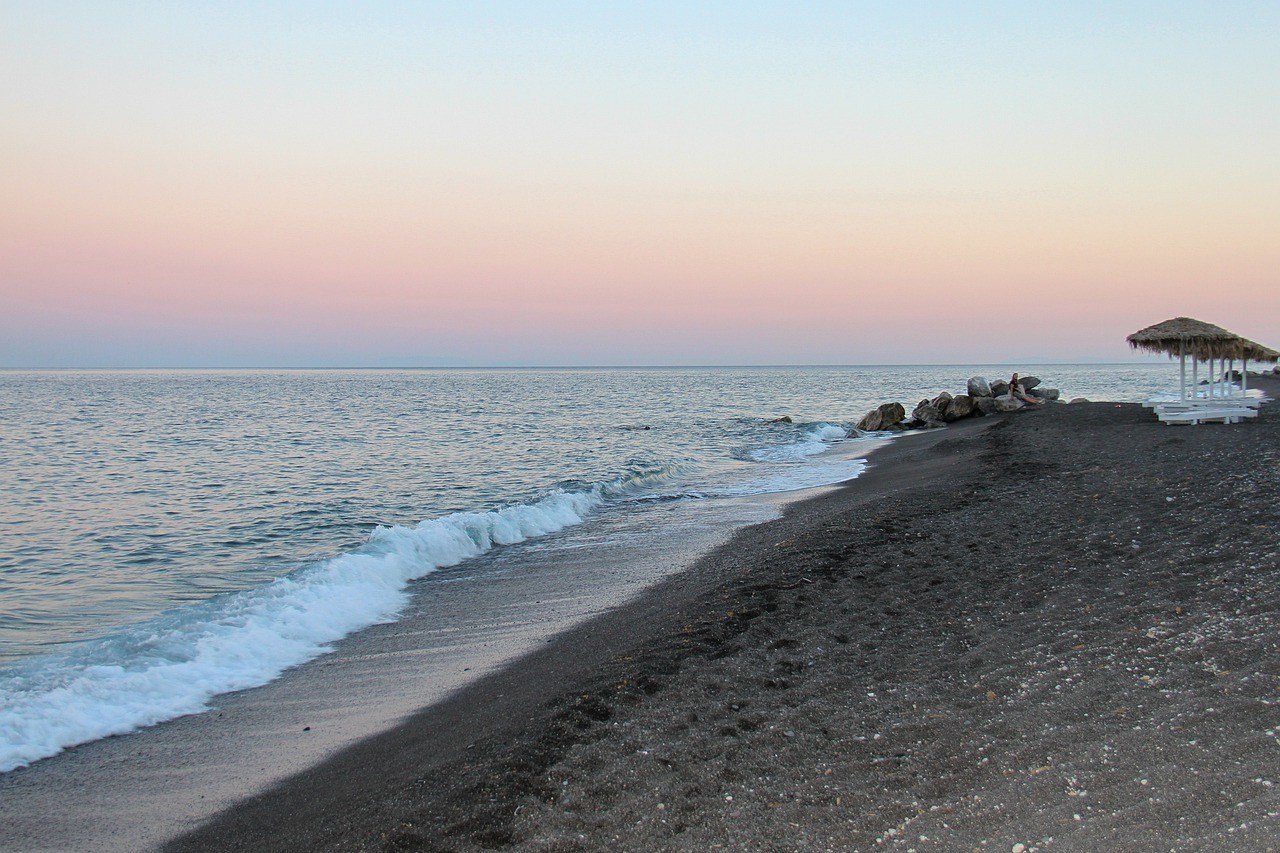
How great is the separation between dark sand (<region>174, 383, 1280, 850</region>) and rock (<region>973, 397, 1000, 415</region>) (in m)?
28.3

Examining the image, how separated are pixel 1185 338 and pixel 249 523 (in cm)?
2557

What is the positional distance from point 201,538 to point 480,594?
705 centimetres

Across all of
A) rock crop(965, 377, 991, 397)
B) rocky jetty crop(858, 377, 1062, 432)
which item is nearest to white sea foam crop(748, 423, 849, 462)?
rocky jetty crop(858, 377, 1062, 432)

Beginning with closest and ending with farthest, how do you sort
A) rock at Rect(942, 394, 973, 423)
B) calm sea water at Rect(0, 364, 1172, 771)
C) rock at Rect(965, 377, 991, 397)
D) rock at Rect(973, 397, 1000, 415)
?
calm sea water at Rect(0, 364, 1172, 771) < rock at Rect(942, 394, 973, 423) < rock at Rect(973, 397, 1000, 415) < rock at Rect(965, 377, 991, 397)

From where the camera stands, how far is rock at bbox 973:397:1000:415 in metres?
37.6

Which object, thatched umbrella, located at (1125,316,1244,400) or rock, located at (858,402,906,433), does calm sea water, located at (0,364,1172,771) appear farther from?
thatched umbrella, located at (1125,316,1244,400)

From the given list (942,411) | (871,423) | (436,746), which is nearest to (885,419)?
(871,423)

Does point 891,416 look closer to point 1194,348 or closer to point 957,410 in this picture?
point 957,410

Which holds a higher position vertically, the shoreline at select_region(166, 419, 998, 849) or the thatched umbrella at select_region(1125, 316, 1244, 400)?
the thatched umbrella at select_region(1125, 316, 1244, 400)

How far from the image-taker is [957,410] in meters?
37.0

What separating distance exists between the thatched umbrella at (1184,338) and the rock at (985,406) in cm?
1229

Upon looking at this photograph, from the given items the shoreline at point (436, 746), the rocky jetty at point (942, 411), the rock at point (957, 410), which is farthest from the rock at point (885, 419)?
the shoreline at point (436, 746)

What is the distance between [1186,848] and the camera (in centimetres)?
382

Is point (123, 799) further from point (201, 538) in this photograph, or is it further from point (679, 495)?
point (679, 495)
